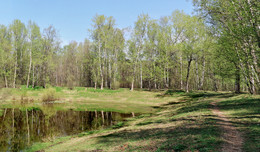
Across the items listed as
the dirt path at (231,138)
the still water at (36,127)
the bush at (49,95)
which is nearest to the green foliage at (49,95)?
the bush at (49,95)

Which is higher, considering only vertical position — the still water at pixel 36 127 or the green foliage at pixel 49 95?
the green foliage at pixel 49 95

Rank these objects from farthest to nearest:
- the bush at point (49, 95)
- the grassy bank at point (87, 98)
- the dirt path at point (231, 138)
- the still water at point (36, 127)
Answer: the bush at point (49, 95)
the grassy bank at point (87, 98)
the still water at point (36, 127)
the dirt path at point (231, 138)

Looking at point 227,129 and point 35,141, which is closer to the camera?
point 227,129

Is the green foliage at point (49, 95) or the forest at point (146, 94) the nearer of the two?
the forest at point (146, 94)

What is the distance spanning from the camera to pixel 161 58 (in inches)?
2016

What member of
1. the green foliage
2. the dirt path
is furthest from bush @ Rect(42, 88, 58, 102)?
the dirt path

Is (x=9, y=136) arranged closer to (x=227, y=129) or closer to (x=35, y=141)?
(x=35, y=141)

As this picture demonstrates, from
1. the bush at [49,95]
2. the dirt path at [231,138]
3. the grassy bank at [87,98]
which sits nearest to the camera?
the dirt path at [231,138]

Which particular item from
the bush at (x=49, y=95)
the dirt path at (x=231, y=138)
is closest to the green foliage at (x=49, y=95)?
the bush at (x=49, y=95)

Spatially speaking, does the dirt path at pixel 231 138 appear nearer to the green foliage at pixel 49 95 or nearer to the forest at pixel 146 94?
the forest at pixel 146 94

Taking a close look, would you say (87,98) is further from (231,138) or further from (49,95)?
(231,138)

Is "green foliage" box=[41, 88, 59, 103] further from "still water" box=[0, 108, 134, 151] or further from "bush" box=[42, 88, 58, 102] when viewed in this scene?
"still water" box=[0, 108, 134, 151]

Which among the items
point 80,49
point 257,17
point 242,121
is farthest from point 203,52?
point 80,49

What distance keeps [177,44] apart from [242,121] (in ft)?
117
